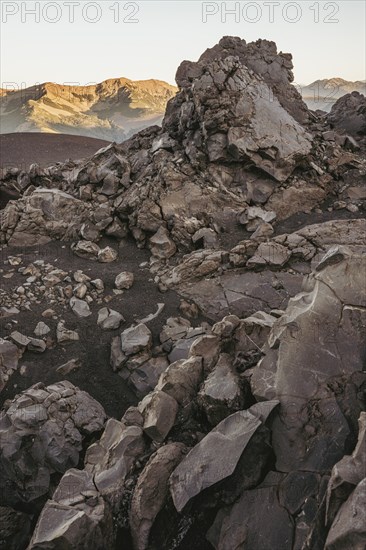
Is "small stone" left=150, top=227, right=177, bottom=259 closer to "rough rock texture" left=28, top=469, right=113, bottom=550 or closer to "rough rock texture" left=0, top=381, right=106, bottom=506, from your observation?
"rough rock texture" left=0, top=381, right=106, bottom=506

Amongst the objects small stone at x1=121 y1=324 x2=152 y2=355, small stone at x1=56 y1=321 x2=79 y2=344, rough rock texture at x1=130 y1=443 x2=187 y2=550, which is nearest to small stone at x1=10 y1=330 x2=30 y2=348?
small stone at x1=56 y1=321 x2=79 y2=344

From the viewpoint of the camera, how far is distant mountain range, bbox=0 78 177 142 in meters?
36.2

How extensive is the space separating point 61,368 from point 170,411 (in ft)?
10.1

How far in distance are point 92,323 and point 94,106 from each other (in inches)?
1716

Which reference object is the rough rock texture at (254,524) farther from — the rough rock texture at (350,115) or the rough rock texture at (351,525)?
the rough rock texture at (350,115)

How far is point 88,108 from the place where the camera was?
4497cm

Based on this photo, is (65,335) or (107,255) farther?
(107,255)

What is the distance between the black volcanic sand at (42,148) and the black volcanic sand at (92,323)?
11.6 meters

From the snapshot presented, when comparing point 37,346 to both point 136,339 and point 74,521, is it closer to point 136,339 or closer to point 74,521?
point 136,339

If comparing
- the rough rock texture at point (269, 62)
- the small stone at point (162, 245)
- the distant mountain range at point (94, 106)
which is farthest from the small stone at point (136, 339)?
the distant mountain range at point (94, 106)

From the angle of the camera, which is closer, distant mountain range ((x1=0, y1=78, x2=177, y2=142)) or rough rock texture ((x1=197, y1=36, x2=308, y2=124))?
rough rock texture ((x1=197, y1=36, x2=308, y2=124))

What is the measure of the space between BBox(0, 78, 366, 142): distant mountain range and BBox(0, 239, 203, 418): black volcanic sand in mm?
26694

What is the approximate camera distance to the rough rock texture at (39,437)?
4988 mm

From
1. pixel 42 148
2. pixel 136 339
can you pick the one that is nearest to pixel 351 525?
pixel 136 339
